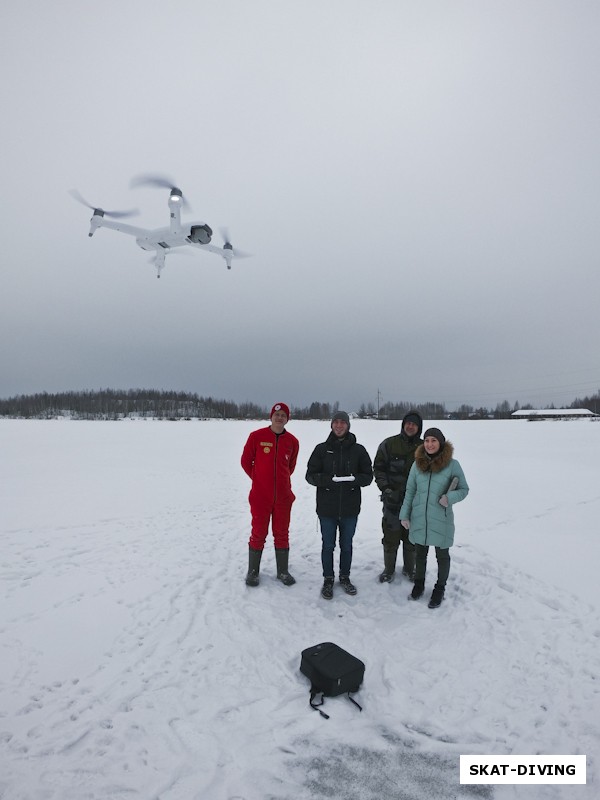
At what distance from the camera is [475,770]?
8.54 feet

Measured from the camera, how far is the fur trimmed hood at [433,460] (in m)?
4.47

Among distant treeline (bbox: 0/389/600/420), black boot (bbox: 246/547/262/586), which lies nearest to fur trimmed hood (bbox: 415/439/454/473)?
black boot (bbox: 246/547/262/586)

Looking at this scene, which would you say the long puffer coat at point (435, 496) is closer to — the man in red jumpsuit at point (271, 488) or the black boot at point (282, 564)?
the man in red jumpsuit at point (271, 488)

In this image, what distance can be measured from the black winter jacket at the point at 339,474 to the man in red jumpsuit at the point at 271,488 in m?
0.45

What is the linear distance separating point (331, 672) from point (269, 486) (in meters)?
2.33

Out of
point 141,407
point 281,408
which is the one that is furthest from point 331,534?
point 141,407

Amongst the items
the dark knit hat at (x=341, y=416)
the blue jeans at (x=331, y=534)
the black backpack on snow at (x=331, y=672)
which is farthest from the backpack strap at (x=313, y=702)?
Answer: the dark knit hat at (x=341, y=416)

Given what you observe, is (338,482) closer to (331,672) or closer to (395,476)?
(395,476)

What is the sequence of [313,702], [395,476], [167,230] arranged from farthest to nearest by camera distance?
[167,230] → [395,476] → [313,702]

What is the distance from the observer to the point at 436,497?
4496 millimetres

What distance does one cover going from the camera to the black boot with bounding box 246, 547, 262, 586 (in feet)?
16.9

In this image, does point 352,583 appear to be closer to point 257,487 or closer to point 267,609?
point 267,609

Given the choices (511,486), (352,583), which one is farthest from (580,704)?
(511,486)

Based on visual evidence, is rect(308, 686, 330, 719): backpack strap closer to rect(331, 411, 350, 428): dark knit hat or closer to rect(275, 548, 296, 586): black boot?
rect(275, 548, 296, 586): black boot
